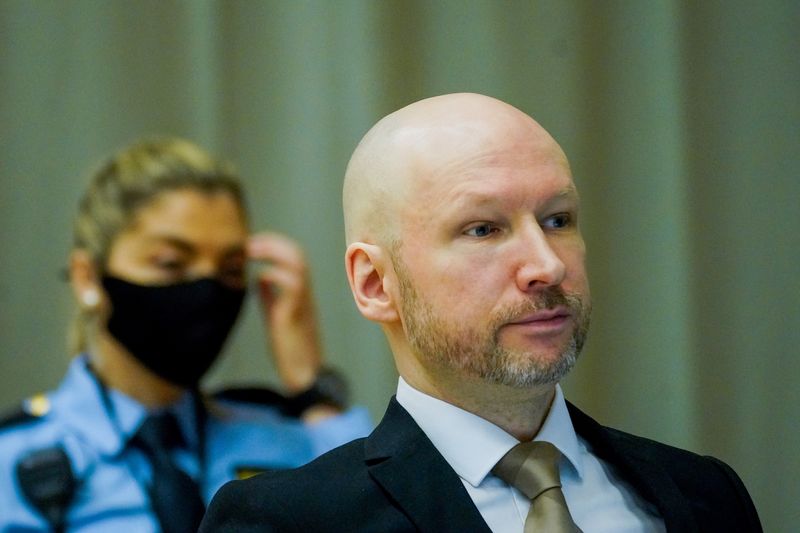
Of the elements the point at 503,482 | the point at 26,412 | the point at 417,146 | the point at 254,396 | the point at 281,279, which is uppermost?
the point at 417,146

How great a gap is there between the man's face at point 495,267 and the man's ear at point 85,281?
146 cm

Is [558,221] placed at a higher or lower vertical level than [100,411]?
higher

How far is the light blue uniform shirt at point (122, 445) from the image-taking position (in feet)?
8.21

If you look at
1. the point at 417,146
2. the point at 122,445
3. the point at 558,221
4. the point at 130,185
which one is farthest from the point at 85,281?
the point at 558,221

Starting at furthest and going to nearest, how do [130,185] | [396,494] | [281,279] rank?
[281,279]
[130,185]
[396,494]

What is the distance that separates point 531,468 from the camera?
4.98 ft

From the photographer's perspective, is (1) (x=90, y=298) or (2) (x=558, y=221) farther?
(1) (x=90, y=298)

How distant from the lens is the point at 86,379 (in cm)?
274

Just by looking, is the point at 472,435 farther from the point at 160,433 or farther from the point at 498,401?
the point at 160,433

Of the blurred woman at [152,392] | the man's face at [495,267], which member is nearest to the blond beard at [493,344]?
the man's face at [495,267]

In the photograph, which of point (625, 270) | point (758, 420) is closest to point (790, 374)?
point (758, 420)

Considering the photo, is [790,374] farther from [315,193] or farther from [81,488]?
[81,488]

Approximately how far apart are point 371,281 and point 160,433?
1.22 meters

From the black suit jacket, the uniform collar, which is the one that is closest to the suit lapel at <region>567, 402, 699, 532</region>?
the black suit jacket
